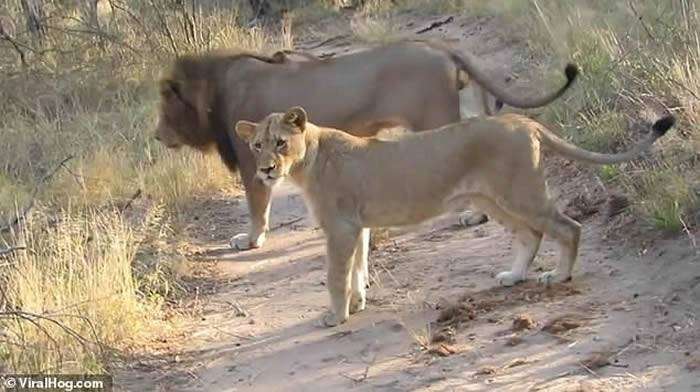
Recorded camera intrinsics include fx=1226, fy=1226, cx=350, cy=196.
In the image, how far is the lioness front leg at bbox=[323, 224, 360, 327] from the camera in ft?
22.6

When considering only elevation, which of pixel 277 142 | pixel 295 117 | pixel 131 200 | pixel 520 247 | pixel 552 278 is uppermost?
pixel 295 117

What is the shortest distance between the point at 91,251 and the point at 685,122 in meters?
4.02

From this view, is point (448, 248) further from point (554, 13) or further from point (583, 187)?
point (554, 13)

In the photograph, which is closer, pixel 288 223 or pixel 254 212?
pixel 254 212

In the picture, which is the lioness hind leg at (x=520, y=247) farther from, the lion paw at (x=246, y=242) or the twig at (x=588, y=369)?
the lion paw at (x=246, y=242)

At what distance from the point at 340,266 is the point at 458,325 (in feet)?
2.49

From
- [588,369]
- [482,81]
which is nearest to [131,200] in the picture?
[482,81]

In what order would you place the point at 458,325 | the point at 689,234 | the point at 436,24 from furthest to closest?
the point at 436,24, the point at 689,234, the point at 458,325

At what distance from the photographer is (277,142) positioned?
6.79m

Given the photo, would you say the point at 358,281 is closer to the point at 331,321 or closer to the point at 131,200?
the point at 331,321

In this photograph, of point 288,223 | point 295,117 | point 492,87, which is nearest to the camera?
point 295,117

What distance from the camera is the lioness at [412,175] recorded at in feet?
22.3

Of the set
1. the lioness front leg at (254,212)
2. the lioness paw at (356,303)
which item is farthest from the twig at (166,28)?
the lioness paw at (356,303)

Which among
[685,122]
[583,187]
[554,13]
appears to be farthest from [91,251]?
[554,13]
